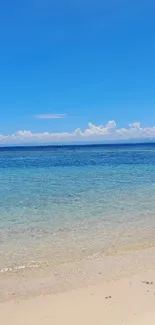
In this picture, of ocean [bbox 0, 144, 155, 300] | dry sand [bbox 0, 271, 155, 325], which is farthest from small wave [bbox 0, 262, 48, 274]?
dry sand [bbox 0, 271, 155, 325]

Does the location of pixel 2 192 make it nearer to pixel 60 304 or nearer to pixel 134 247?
pixel 134 247

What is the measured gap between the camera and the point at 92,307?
18.3ft

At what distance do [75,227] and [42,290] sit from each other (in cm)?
432

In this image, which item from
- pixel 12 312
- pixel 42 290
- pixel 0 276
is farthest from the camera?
pixel 0 276

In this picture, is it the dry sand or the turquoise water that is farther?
the turquoise water

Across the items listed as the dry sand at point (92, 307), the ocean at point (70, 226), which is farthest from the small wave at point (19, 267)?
the dry sand at point (92, 307)

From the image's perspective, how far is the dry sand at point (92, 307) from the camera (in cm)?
518

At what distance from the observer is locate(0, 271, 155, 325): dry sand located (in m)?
5.18

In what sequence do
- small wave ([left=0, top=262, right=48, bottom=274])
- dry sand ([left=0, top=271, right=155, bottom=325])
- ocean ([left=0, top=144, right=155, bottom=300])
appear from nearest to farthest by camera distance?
dry sand ([left=0, top=271, right=155, bottom=325])
small wave ([left=0, top=262, right=48, bottom=274])
ocean ([left=0, top=144, right=155, bottom=300])

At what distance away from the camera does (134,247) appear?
8.88 meters

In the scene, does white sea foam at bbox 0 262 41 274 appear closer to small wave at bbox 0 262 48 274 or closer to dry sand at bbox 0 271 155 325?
small wave at bbox 0 262 48 274

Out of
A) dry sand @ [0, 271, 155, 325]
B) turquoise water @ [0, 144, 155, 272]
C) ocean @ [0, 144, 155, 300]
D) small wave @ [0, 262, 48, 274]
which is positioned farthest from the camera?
turquoise water @ [0, 144, 155, 272]

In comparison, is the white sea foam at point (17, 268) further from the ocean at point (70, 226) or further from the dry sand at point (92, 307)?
the dry sand at point (92, 307)

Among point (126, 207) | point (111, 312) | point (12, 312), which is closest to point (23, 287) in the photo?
point (12, 312)
